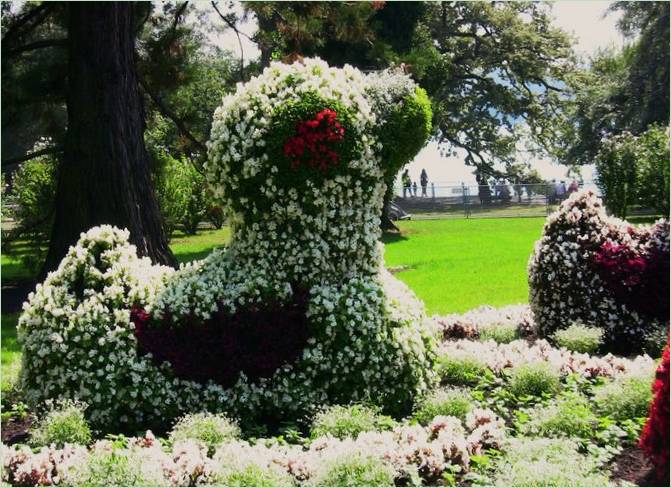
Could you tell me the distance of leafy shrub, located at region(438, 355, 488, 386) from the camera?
658cm

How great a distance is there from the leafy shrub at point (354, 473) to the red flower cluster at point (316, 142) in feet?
7.24

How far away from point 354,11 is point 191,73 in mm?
2978

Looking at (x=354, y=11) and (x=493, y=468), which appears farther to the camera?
(x=354, y=11)

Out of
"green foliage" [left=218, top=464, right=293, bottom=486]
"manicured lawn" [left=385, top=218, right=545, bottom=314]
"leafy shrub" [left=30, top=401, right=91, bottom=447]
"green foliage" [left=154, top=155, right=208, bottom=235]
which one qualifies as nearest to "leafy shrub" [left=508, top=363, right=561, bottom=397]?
"green foliage" [left=218, top=464, right=293, bottom=486]

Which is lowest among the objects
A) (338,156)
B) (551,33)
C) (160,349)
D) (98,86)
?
(160,349)

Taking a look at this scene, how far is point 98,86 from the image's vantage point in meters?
10.2

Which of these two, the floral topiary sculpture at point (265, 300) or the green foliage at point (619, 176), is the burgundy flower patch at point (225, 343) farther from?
the green foliage at point (619, 176)

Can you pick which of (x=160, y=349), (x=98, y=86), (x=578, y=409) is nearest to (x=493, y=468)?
(x=578, y=409)

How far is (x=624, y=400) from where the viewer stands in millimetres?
5562

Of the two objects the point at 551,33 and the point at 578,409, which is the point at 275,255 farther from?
the point at 551,33

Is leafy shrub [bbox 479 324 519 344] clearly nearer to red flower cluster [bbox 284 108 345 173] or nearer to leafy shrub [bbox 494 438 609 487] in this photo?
leafy shrub [bbox 494 438 609 487]

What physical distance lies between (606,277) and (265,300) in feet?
12.3

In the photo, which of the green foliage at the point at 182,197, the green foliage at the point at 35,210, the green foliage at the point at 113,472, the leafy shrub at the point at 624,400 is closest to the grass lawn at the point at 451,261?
the green foliage at the point at 182,197

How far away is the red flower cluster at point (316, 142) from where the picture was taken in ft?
18.4
